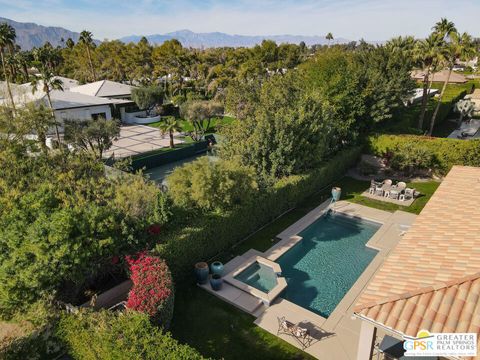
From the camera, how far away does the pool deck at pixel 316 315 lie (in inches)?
484

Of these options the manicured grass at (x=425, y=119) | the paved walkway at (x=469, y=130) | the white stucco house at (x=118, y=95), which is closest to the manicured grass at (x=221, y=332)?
A: the manicured grass at (x=425, y=119)

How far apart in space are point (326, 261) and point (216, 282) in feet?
22.4

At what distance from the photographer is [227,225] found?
17641 mm

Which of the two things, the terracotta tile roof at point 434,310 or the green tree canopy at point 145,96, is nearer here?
the terracotta tile roof at point 434,310

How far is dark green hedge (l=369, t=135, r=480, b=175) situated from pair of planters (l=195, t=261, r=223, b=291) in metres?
20.2

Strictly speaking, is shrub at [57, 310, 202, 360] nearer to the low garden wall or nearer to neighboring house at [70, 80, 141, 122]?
the low garden wall

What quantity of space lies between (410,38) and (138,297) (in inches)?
1625

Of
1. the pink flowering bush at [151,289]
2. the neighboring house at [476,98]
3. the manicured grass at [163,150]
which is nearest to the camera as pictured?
the pink flowering bush at [151,289]

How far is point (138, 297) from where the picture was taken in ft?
38.4

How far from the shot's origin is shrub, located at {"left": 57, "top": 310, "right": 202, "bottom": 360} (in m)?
9.24

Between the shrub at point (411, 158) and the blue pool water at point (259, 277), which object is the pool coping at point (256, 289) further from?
the shrub at point (411, 158)

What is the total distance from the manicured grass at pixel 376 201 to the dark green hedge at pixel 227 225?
8.71 feet

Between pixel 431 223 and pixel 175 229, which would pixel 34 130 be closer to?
pixel 175 229

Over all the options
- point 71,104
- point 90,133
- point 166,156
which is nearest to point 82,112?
point 71,104
